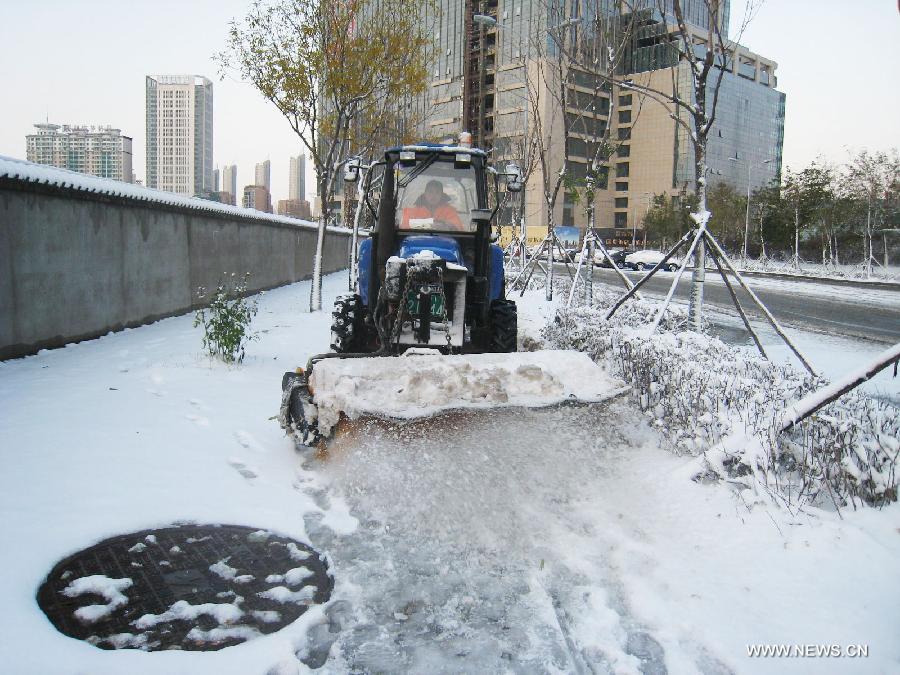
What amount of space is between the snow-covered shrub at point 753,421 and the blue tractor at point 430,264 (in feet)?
4.94

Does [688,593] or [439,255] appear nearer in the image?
[688,593]

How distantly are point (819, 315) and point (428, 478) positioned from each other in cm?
1382

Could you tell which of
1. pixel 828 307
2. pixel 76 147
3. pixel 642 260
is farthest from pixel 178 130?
pixel 828 307

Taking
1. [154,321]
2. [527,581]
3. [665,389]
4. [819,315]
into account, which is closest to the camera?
[527,581]

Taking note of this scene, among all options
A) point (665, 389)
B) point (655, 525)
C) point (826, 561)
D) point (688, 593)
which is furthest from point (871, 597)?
point (665, 389)

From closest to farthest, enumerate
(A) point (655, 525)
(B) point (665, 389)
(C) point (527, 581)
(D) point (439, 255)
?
(C) point (527, 581), (A) point (655, 525), (B) point (665, 389), (D) point (439, 255)

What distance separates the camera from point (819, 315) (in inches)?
599

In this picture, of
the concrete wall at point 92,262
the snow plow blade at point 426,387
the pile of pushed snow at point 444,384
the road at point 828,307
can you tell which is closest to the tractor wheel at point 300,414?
the snow plow blade at point 426,387

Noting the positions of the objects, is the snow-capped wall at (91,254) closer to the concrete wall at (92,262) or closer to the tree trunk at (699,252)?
the concrete wall at (92,262)

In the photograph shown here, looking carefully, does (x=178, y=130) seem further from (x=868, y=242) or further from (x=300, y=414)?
(x=300, y=414)

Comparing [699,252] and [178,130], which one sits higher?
[178,130]

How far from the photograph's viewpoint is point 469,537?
3682 millimetres

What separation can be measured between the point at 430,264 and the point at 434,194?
1.59 metres

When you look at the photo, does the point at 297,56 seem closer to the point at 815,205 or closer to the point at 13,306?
the point at 13,306
